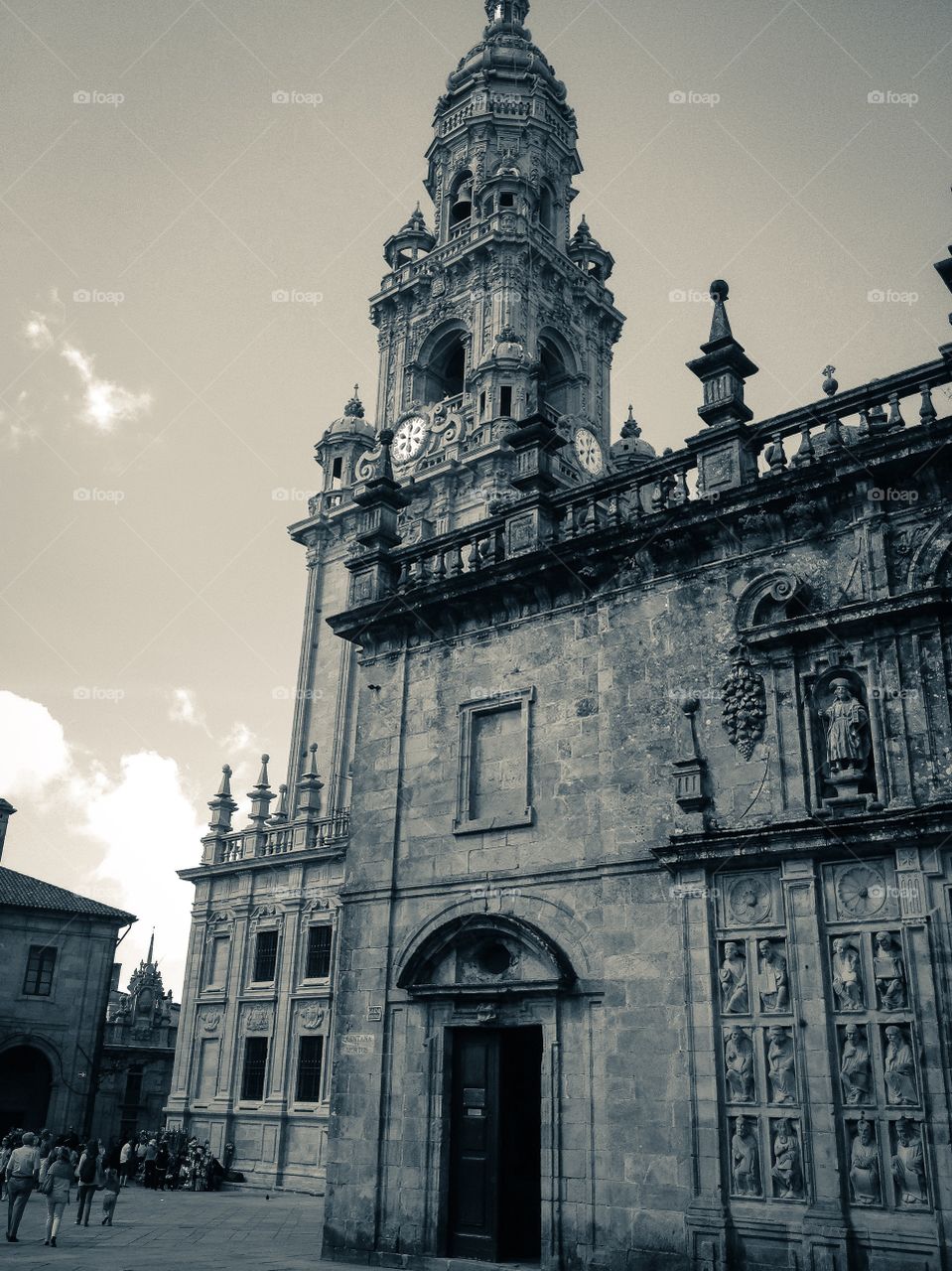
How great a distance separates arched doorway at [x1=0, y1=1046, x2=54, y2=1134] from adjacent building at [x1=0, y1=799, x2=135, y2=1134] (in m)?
0.04

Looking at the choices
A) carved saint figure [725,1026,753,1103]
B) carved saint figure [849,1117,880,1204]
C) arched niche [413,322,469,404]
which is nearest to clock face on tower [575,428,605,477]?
arched niche [413,322,469,404]

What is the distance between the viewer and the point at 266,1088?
115 ft

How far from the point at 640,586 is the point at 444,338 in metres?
36.4

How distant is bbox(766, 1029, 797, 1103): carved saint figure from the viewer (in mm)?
12914

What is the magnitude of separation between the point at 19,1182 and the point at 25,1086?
28350mm

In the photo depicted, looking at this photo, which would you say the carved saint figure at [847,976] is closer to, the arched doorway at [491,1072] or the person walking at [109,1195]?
the arched doorway at [491,1072]

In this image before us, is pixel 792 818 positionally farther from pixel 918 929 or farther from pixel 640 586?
pixel 640 586

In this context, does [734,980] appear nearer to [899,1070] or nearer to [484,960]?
[899,1070]

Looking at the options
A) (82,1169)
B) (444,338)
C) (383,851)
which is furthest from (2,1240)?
(444,338)

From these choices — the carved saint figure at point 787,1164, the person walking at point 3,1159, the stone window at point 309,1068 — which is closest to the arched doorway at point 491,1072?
the carved saint figure at point 787,1164

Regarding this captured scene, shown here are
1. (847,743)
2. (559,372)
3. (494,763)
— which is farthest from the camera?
(559,372)

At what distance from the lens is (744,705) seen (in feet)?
48.4

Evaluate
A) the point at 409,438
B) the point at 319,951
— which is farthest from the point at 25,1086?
the point at 409,438

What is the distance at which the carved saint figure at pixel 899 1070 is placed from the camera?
12.1 metres
